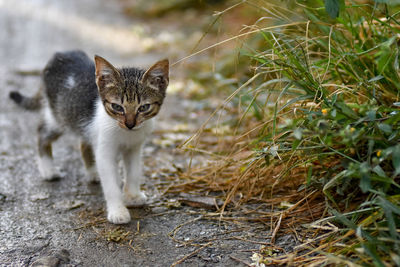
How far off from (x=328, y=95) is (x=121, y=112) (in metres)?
1.17

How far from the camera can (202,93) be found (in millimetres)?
4961

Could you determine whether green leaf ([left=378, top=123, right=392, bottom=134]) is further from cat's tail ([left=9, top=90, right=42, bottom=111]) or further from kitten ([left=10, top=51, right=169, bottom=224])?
cat's tail ([left=9, top=90, right=42, bottom=111])

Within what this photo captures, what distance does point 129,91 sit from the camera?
2627 mm

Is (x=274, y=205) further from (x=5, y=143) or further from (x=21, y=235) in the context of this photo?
(x=5, y=143)

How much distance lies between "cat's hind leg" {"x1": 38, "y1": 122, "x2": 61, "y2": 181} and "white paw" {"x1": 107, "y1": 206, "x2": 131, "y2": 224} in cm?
78

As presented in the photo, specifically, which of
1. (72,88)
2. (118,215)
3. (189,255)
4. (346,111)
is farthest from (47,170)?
(346,111)

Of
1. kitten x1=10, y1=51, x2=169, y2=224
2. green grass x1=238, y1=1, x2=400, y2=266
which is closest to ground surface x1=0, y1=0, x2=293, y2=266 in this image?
kitten x1=10, y1=51, x2=169, y2=224

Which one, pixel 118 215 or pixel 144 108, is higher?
pixel 144 108

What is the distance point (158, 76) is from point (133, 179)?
2.24 feet

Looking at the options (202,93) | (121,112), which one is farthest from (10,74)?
(121,112)

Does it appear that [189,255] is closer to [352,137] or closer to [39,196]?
[352,137]

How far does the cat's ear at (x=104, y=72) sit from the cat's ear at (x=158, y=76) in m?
0.18

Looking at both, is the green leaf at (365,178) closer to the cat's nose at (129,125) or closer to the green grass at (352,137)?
the green grass at (352,137)

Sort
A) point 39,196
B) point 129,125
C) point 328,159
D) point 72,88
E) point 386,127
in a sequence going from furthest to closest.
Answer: point 72,88
point 39,196
point 129,125
point 328,159
point 386,127
